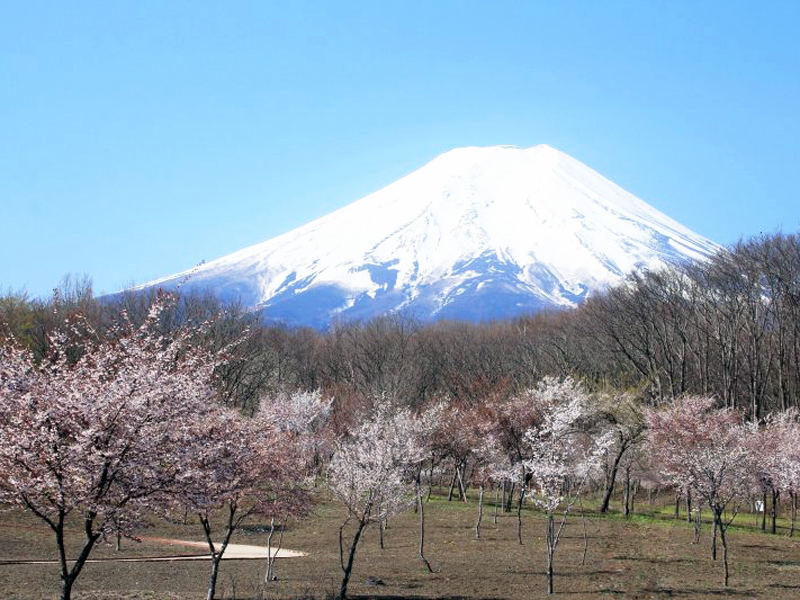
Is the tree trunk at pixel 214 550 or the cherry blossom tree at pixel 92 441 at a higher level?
the cherry blossom tree at pixel 92 441

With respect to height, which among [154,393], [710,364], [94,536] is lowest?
[94,536]

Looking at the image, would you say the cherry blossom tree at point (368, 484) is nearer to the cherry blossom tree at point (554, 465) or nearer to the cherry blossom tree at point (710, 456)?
the cherry blossom tree at point (554, 465)

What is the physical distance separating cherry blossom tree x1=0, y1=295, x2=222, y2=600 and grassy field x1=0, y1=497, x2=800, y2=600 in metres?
7.99

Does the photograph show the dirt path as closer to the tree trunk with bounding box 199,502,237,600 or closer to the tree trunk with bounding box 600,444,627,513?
the tree trunk with bounding box 199,502,237,600

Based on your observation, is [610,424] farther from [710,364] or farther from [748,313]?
[710,364]

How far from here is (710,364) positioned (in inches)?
2421

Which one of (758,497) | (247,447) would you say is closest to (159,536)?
(247,447)

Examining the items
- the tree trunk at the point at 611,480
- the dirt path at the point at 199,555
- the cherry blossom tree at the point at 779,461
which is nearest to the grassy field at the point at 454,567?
the dirt path at the point at 199,555

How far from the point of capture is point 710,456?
76.6 ft

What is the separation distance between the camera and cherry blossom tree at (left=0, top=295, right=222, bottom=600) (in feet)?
34.7

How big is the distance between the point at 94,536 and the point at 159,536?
24575mm

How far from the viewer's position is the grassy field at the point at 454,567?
19922 mm

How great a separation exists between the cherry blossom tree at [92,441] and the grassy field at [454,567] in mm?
7991

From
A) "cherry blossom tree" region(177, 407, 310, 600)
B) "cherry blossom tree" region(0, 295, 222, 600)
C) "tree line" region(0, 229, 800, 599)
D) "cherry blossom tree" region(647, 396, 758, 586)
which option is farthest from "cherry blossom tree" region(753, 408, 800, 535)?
"cherry blossom tree" region(0, 295, 222, 600)
